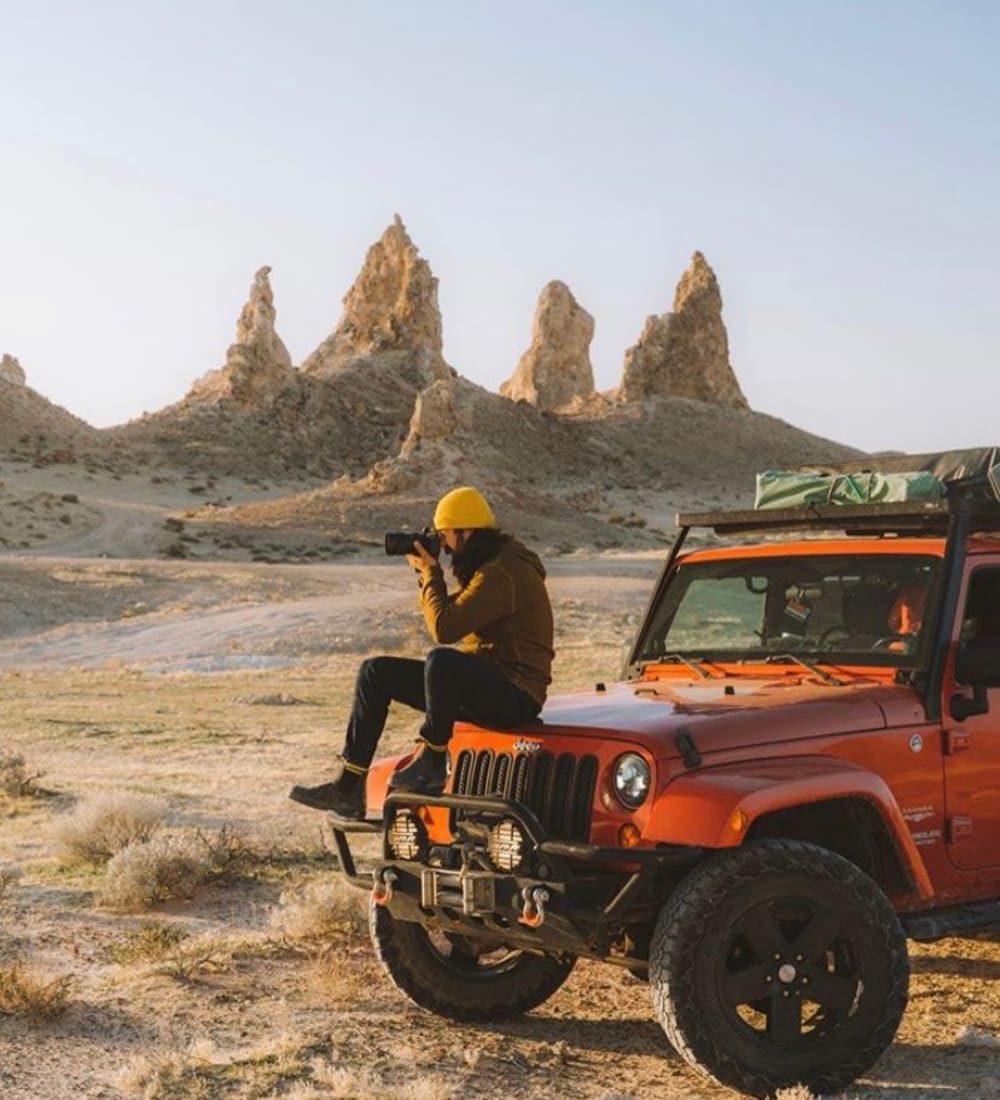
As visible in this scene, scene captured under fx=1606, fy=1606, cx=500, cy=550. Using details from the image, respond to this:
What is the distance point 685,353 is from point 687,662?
123 meters

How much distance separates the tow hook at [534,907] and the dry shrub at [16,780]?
899 centimetres

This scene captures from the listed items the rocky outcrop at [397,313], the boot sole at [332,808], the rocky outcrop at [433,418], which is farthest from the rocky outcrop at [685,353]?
the boot sole at [332,808]

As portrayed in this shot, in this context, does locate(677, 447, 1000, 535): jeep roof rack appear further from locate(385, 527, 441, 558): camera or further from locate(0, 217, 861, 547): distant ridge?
locate(0, 217, 861, 547): distant ridge

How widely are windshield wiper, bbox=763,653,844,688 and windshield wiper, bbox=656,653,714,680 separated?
29cm

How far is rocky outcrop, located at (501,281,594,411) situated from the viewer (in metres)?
131

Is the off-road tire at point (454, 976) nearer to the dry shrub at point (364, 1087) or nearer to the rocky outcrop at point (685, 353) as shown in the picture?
the dry shrub at point (364, 1087)

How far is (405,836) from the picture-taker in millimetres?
6426

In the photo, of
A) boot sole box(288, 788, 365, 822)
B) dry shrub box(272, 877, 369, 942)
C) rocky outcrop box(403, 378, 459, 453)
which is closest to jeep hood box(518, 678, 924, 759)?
boot sole box(288, 788, 365, 822)

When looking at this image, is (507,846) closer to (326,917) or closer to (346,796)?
(346,796)

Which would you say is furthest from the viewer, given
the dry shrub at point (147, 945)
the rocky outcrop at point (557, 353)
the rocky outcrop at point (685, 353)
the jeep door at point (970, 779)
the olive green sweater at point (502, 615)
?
the rocky outcrop at point (557, 353)

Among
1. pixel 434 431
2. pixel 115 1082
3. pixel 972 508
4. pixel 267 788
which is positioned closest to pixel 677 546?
pixel 972 508

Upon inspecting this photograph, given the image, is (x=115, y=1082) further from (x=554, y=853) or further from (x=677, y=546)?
(x=677, y=546)

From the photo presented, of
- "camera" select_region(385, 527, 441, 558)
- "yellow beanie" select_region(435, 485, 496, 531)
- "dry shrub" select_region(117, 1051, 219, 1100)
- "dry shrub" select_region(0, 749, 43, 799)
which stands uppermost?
"yellow beanie" select_region(435, 485, 496, 531)

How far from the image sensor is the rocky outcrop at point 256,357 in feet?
334
